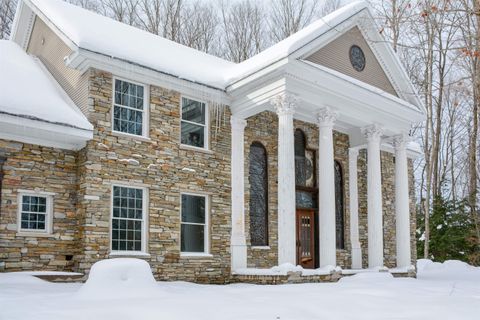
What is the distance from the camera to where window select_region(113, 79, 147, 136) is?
1206cm

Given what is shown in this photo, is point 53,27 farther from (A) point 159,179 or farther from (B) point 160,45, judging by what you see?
(A) point 159,179

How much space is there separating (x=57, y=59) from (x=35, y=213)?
13.8 ft

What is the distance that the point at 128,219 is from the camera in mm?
11859

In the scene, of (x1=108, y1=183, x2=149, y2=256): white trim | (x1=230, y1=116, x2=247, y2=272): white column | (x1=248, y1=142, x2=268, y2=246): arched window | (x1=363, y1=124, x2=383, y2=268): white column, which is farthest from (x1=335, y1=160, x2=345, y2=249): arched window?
(x1=108, y1=183, x2=149, y2=256): white trim

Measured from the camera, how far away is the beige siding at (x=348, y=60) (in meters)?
13.9

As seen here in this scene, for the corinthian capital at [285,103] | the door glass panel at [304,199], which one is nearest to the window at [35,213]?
the corinthian capital at [285,103]

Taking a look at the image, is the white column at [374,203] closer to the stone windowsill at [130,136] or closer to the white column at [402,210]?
the white column at [402,210]

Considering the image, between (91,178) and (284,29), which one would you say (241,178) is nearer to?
(91,178)

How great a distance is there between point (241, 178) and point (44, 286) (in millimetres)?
5976

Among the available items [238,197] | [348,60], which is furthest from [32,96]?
[348,60]

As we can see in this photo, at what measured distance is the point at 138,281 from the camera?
28.0 ft

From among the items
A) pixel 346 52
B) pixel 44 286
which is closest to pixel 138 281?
pixel 44 286

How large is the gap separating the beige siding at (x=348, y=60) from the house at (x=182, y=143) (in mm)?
50

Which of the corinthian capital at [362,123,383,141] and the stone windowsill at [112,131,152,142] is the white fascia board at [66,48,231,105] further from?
the corinthian capital at [362,123,383,141]
